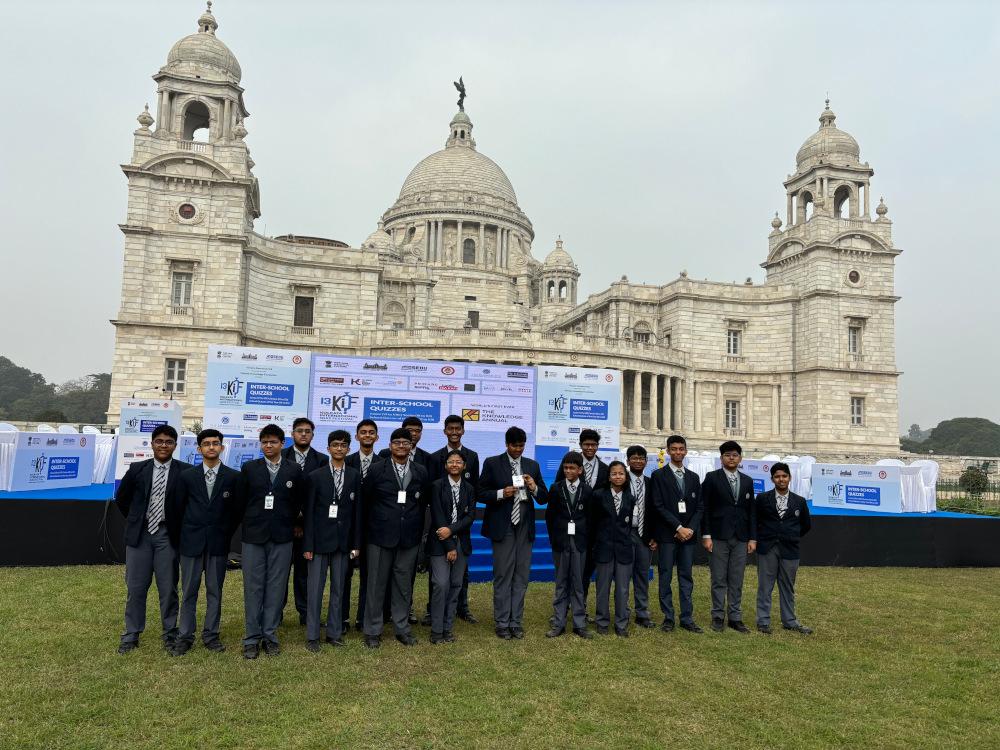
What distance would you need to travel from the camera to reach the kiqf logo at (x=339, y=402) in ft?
51.0

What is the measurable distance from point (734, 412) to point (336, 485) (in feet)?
142

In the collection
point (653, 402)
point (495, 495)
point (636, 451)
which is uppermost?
point (653, 402)

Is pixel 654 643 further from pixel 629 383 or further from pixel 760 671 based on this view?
pixel 629 383

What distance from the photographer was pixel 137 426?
1781 centimetres

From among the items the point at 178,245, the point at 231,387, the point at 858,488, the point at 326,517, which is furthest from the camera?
the point at 178,245

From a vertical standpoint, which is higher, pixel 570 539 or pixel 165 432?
pixel 165 432

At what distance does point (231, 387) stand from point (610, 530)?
9.28 metres

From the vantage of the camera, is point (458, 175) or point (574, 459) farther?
point (458, 175)

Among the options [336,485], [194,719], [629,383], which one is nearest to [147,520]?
[336,485]

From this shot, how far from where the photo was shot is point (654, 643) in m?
8.89

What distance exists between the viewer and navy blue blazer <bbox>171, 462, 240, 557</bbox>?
8.15 metres

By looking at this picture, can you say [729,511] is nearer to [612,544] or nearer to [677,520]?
[677,520]

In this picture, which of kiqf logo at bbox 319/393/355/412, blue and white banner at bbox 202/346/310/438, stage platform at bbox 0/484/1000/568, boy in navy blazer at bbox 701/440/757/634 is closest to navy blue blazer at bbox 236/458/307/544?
stage platform at bbox 0/484/1000/568

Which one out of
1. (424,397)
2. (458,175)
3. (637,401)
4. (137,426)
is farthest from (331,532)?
(458,175)
